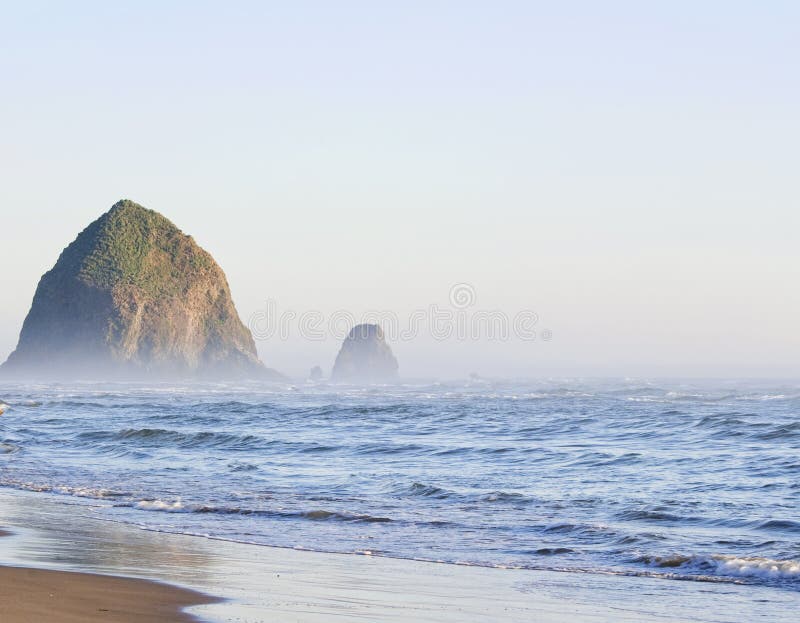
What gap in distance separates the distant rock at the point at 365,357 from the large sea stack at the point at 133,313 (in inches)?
1087

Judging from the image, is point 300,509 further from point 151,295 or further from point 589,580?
point 151,295

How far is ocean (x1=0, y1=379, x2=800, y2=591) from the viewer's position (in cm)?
1031

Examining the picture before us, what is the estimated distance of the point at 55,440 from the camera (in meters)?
23.5

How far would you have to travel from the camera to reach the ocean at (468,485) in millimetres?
10314

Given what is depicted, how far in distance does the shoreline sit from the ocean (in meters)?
0.69

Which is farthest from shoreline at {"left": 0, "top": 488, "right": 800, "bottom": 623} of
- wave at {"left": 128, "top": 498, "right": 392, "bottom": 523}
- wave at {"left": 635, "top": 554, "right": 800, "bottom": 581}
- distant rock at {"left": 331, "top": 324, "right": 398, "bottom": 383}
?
distant rock at {"left": 331, "top": 324, "right": 398, "bottom": 383}

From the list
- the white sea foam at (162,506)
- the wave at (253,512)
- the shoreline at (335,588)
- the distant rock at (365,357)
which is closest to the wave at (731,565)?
the shoreline at (335,588)

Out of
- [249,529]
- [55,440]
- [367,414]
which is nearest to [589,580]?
[249,529]

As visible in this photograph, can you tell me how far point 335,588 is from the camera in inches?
309

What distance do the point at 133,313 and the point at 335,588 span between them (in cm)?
9263

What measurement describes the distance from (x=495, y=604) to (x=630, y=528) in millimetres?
4319

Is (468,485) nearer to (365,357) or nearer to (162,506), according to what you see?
(162,506)

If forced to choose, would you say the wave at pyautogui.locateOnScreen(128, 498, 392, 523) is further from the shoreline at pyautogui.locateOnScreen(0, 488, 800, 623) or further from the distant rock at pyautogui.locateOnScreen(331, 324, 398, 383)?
the distant rock at pyautogui.locateOnScreen(331, 324, 398, 383)

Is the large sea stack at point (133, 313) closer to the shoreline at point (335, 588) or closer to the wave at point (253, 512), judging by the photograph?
the wave at point (253, 512)
